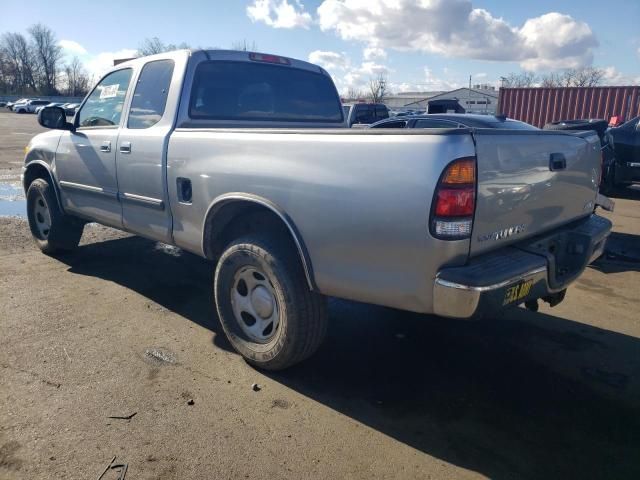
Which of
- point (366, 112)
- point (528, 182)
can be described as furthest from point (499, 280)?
point (366, 112)

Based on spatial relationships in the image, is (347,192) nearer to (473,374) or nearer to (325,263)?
(325,263)

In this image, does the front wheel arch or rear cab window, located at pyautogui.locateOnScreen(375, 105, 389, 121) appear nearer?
the front wheel arch

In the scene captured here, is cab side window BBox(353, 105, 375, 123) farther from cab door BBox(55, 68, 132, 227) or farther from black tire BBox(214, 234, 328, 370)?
black tire BBox(214, 234, 328, 370)

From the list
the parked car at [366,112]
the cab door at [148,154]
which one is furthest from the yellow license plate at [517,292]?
the parked car at [366,112]

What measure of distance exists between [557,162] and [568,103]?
1925cm

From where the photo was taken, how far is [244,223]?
348cm

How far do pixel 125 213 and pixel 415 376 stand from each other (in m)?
2.70

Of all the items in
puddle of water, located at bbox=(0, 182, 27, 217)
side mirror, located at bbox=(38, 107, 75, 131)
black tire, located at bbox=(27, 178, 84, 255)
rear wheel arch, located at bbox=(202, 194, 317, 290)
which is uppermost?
side mirror, located at bbox=(38, 107, 75, 131)

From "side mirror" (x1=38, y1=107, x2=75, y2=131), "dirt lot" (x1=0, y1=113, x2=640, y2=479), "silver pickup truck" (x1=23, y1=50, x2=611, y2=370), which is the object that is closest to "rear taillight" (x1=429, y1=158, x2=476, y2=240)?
"silver pickup truck" (x1=23, y1=50, x2=611, y2=370)

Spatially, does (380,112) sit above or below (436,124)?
below

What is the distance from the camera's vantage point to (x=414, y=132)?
2447 millimetres

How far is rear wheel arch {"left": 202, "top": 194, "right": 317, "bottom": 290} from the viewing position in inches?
115

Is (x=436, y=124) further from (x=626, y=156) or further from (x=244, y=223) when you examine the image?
(x=244, y=223)

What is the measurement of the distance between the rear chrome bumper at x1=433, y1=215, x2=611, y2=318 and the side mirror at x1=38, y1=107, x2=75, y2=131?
413cm
